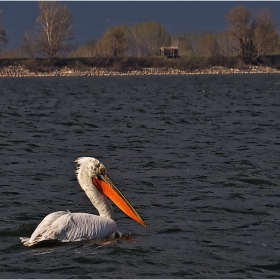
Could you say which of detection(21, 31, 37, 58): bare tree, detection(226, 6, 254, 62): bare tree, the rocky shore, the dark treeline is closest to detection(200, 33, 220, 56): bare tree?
the dark treeline

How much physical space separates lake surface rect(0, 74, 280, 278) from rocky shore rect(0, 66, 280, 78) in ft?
311

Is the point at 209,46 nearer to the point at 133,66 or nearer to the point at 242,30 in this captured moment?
the point at 242,30

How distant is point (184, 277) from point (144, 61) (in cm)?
11957

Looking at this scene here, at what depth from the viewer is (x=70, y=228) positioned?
30.2 feet

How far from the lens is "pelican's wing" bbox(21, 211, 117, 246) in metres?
9.05

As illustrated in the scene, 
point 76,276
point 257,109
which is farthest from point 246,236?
point 257,109

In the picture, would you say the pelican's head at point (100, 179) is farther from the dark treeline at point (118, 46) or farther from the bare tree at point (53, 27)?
the bare tree at point (53, 27)

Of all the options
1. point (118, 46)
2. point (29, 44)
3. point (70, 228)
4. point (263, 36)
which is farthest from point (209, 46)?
point (70, 228)

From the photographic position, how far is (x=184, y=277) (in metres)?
8.25

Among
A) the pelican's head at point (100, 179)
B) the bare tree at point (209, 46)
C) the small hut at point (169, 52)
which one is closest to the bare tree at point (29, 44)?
the small hut at point (169, 52)

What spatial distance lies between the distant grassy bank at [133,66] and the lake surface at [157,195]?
9548cm

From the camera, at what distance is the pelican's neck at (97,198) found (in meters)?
9.88

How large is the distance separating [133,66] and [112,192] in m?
116

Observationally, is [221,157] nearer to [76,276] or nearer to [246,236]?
[246,236]
